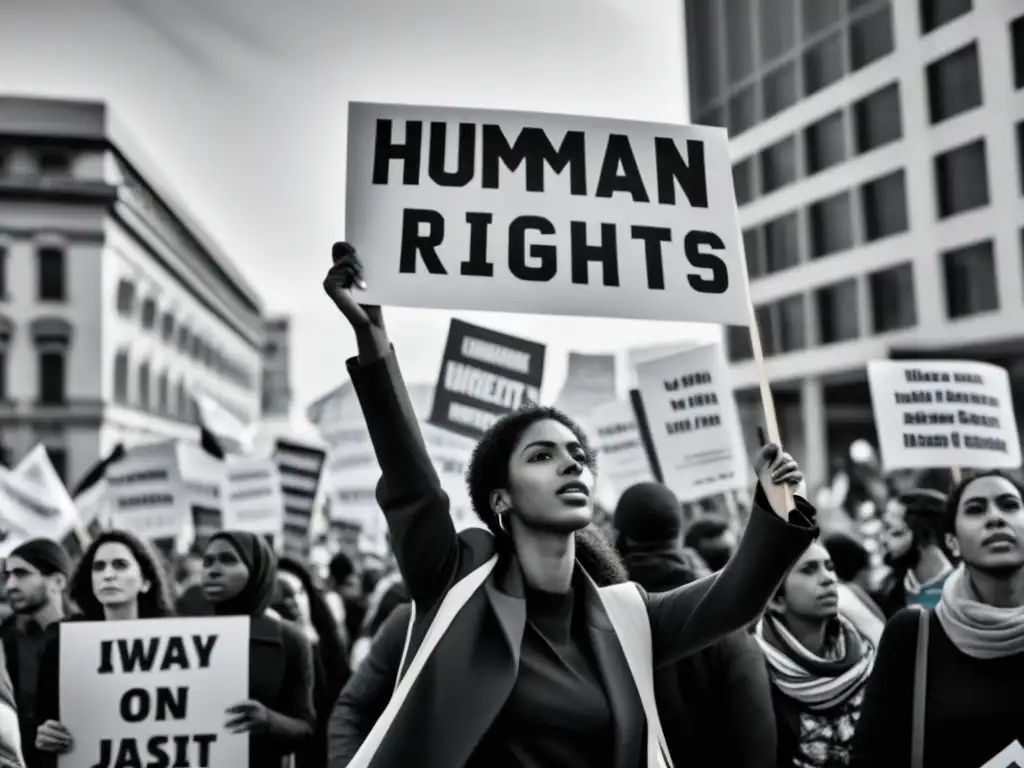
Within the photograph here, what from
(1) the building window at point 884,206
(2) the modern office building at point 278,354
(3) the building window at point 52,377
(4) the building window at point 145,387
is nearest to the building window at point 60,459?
(3) the building window at point 52,377

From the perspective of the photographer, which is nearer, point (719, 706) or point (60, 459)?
point (719, 706)

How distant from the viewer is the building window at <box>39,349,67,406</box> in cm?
4109

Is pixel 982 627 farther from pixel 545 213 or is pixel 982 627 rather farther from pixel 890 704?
pixel 545 213

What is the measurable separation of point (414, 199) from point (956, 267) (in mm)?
27829

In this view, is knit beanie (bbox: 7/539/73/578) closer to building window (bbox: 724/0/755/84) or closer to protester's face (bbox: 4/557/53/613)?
protester's face (bbox: 4/557/53/613)

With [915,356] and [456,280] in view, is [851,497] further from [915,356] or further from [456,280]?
[456,280]

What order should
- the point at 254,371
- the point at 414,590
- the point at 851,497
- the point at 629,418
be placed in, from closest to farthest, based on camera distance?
the point at 414,590, the point at 629,418, the point at 851,497, the point at 254,371

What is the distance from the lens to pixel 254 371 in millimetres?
78688

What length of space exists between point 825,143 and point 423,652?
33.5m

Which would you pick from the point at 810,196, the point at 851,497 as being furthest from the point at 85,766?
the point at 810,196

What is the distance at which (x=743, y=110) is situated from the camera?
3747cm

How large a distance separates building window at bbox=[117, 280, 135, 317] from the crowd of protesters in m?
41.3

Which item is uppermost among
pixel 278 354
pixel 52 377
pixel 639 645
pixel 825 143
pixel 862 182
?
pixel 278 354

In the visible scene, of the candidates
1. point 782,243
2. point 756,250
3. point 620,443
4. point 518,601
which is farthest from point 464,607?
point 756,250
